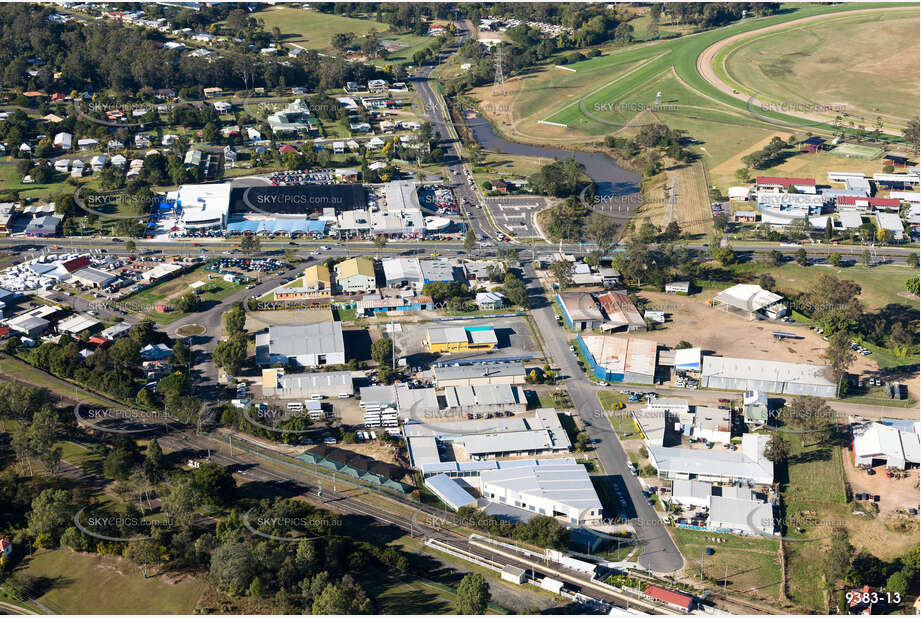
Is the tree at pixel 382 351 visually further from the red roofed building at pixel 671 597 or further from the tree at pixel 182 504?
the red roofed building at pixel 671 597

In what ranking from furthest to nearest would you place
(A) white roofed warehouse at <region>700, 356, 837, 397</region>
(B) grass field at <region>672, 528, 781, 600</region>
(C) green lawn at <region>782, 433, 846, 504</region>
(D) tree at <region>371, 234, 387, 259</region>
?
(D) tree at <region>371, 234, 387, 259</region>
(A) white roofed warehouse at <region>700, 356, 837, 397</region>
(C) green lawn at <region>782, 433, 846, 504</region>
(B) grass field at <region>672, 528, 781, 600</region>

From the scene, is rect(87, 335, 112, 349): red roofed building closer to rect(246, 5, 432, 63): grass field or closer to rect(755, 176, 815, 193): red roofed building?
rect(755, 176, 815, 193): red roofed building

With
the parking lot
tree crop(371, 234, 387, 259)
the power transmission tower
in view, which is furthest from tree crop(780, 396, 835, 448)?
the power transmission tower

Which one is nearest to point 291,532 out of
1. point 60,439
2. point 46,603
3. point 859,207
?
point 46,603

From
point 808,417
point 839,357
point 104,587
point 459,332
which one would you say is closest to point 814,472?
point 808,417

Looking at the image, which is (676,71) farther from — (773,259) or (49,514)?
(49,514)

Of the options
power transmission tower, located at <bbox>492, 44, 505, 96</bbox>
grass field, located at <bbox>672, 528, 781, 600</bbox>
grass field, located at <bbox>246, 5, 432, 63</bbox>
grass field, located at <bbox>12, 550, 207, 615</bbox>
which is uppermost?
grass field, located at <bbox>246, 5, 432, 63</bbox>

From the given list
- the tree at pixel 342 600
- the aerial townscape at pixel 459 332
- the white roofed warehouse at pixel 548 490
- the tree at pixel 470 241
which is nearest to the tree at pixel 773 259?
the aerial townscape at pixel 459 332

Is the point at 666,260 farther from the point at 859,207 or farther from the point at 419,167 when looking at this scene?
the point at 419,167

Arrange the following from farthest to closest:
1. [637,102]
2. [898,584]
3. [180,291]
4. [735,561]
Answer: [637,102] → [180,291] → [735,561] → [898,584]
